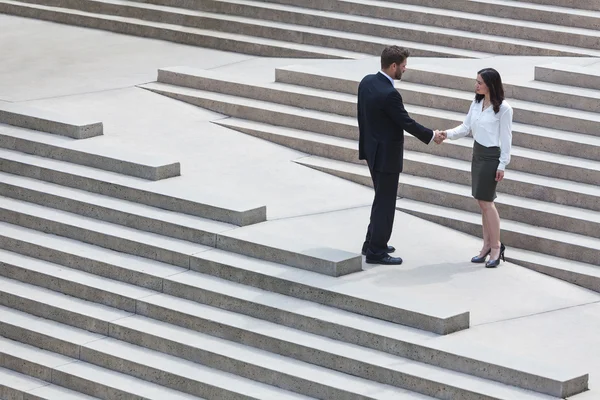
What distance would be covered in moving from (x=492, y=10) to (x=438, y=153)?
3.77 meters

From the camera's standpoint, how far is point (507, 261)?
1135 centimetres

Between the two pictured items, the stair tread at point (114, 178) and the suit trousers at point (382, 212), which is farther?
the stair tread at point (114, 178)

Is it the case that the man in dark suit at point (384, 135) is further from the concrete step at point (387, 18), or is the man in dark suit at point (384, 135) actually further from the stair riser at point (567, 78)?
the concrete step at point (387, 18)

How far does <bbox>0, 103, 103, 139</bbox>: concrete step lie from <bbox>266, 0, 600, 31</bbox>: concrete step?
15.6 feet

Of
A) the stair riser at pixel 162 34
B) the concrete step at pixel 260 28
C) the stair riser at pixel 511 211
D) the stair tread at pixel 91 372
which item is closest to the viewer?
the stair tread at pixel 91 372

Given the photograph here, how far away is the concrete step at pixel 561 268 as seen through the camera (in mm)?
11016

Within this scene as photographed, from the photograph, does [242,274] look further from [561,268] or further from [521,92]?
[521,92]

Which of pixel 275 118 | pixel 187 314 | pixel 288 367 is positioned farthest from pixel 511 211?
pixel 275 118

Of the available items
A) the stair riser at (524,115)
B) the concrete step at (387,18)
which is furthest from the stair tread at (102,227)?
the concrete step at (387,18)

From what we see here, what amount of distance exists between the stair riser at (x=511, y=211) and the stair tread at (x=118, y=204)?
2.05 metres

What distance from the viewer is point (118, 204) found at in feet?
39.3

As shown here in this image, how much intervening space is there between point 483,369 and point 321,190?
12.8 ft

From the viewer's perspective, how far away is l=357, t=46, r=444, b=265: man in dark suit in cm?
1050

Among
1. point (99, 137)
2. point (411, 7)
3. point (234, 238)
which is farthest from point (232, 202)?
point (411, 7)
